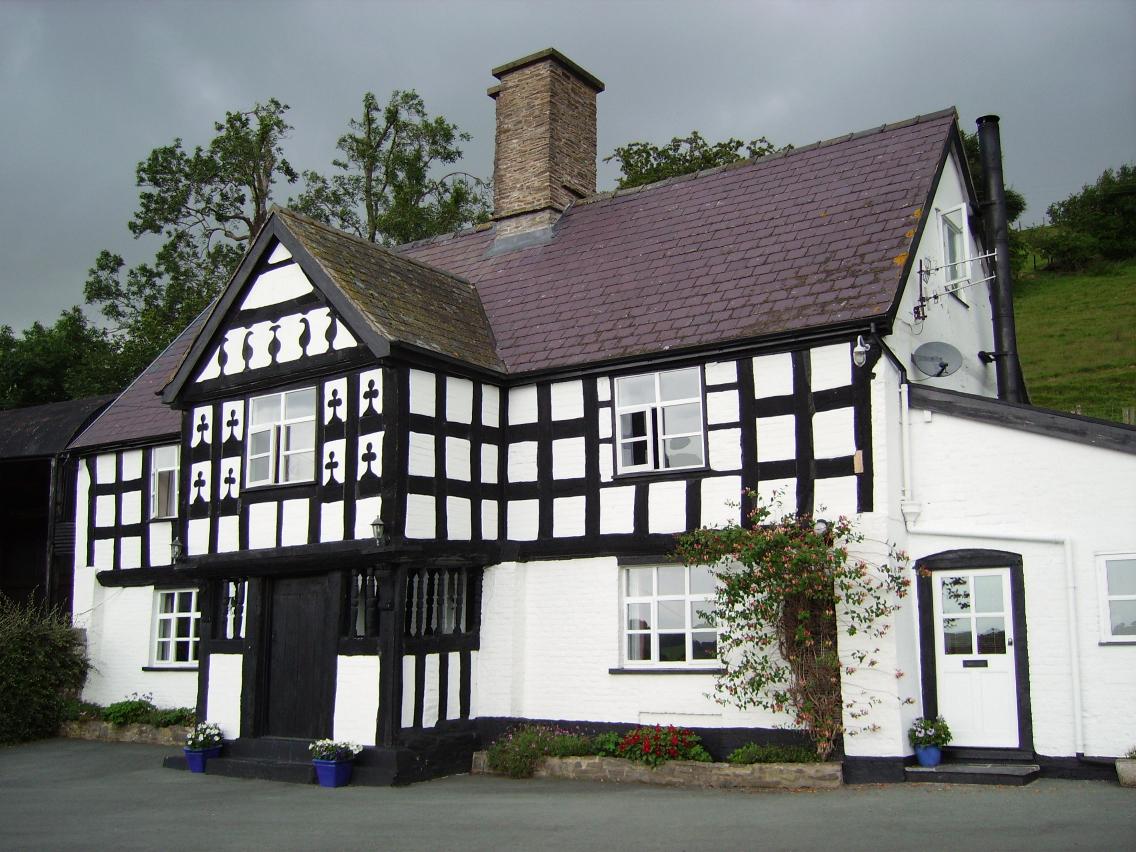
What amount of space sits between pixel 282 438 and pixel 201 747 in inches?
162

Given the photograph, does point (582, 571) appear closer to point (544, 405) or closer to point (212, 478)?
point (544, 405)

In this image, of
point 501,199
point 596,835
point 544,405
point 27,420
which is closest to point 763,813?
point 596,835

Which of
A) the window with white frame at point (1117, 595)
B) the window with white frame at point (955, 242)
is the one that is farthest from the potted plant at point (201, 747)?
the window with white frame at point (955, 242)

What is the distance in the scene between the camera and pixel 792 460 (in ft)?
42.2

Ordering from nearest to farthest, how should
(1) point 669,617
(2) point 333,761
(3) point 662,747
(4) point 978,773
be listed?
(4) point 978,773 → (3) point 662,747 → (2) point 333,761 → (1) point 669,617

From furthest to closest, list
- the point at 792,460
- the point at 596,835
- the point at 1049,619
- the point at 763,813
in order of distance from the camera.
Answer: the point at 792,460 < the point at 1049,619 < the point at 763,813 < the point at 596,835

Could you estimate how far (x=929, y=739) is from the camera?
11.8 metres

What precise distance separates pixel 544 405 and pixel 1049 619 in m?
6.64

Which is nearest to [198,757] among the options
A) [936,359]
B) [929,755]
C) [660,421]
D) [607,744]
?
[607,744]

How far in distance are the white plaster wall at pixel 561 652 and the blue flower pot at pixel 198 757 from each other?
11.6 feet

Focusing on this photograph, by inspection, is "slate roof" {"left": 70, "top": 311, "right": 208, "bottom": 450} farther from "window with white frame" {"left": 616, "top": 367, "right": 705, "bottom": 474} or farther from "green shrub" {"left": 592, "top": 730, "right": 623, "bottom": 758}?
"green shrub" {"left": 592, "top": 730, "right": 623, "bottom": 758}

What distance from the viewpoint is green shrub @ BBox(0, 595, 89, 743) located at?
17.2 metres

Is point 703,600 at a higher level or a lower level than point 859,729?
higher

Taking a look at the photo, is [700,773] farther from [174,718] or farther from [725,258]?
[174,718]
